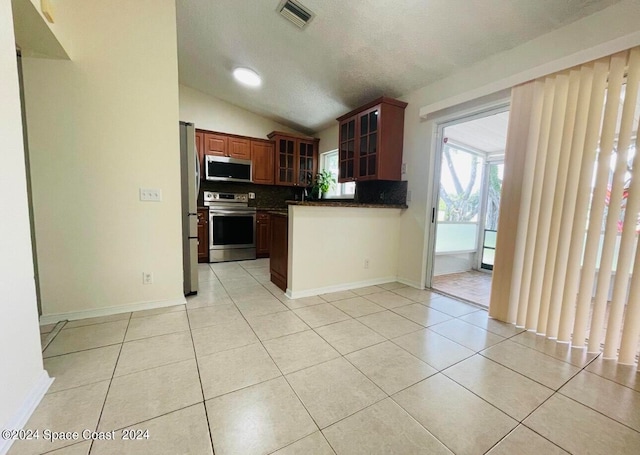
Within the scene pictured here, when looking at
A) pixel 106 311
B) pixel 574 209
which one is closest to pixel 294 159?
pixel 106 311

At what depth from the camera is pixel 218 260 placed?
4305 millimetres

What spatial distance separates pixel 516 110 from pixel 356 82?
181cm

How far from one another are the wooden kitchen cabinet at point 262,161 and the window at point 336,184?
108cm

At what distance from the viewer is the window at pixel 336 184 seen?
4.56 metres

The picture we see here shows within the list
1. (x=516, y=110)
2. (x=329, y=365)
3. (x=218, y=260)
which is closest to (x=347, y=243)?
(x=329, y=365)

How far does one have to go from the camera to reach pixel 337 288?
297 centimetres

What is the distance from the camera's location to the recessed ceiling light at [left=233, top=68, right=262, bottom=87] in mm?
3533

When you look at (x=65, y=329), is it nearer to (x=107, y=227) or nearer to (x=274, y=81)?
(x=107, y=227)

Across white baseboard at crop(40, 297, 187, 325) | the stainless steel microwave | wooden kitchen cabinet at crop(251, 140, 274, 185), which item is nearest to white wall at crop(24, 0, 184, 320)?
white baseboard at crop(40, 297, 187, 325)

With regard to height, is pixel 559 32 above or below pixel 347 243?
above

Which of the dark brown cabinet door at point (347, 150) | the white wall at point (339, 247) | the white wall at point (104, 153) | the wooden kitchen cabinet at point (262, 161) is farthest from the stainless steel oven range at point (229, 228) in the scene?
the white wall at point (339, 247)

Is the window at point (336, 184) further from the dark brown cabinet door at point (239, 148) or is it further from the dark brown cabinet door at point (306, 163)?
the dark brown cabinet door at point (239, 148)

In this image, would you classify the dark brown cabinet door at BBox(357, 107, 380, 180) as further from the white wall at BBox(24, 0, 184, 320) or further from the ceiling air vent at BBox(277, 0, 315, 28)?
the white wall at BBox(24, 0, 184, 320)

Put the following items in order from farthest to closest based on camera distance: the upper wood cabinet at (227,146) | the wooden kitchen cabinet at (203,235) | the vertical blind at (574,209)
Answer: the upper wood cabinet at (227,146), the wooden kitchen cabinet at (203,235), the vertical blind at (574,209)
